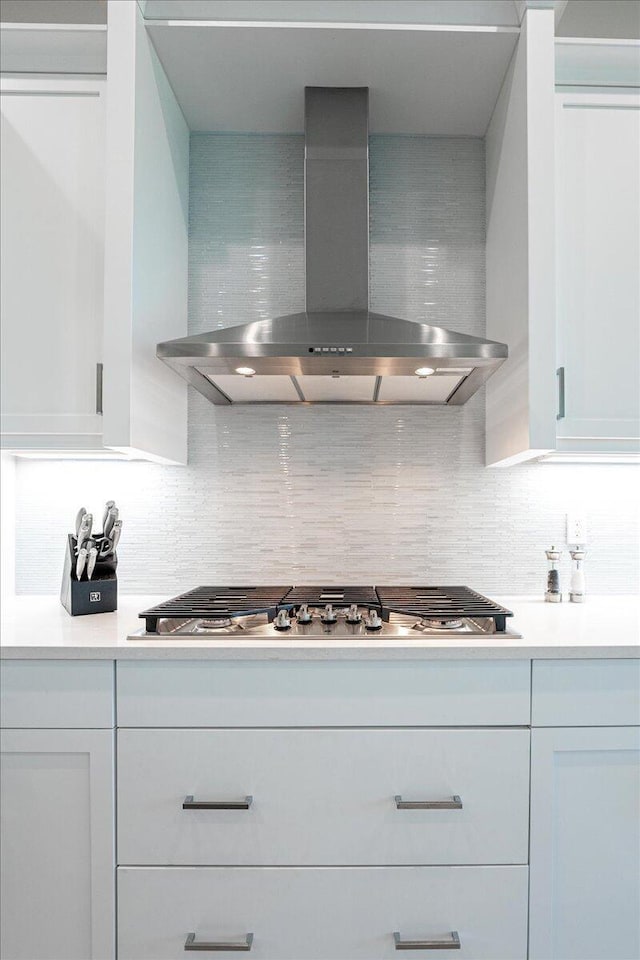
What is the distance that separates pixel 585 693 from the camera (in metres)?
1.41

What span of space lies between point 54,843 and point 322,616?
0.76 meters

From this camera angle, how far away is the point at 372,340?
1.55 metres

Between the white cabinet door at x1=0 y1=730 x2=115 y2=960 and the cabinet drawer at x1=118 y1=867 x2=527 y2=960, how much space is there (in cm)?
9

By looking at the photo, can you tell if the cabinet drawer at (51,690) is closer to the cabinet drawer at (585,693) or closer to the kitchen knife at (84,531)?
the kitchen knife at (84,531)

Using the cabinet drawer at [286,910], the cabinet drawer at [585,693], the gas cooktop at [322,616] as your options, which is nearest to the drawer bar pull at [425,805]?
the cabinet drawer at [286,910]

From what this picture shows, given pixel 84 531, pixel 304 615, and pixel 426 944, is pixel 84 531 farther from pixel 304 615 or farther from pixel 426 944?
pixel 426 944

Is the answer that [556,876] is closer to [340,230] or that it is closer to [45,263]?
[340,230]

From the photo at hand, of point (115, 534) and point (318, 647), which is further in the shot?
point (115, 534)

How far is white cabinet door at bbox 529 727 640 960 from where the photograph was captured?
140 centimetres

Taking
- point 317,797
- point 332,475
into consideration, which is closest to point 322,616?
point 317,797

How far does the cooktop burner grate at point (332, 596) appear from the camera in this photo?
1.70m

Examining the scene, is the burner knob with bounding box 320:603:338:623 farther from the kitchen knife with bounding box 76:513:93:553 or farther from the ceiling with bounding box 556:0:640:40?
the ceiling with bounding box 556:0:640:40

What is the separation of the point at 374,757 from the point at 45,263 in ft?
4.67

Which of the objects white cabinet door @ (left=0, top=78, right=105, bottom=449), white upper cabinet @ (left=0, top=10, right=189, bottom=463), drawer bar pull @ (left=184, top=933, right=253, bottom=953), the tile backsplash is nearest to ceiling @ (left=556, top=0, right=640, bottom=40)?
the tile backsplash
